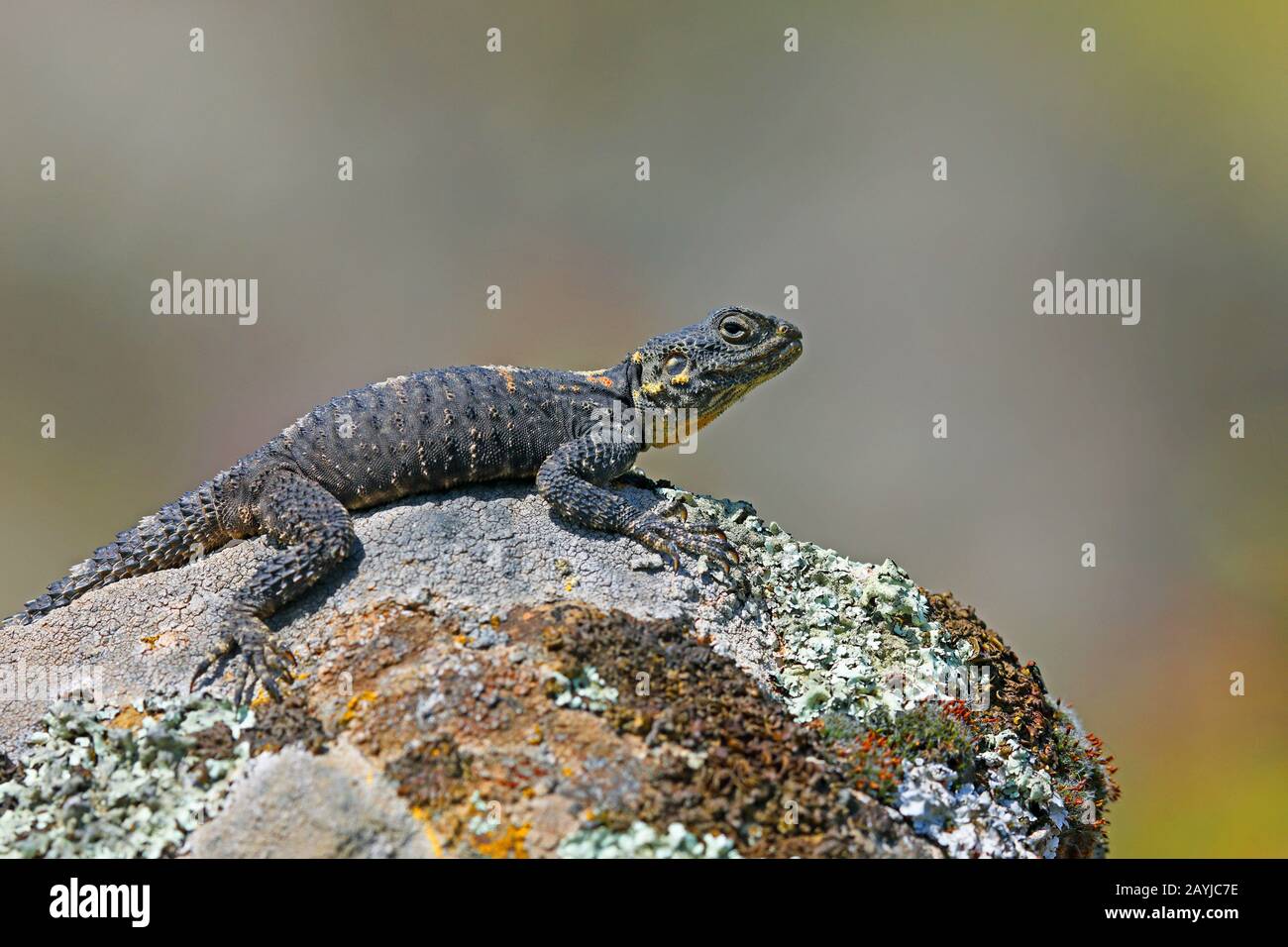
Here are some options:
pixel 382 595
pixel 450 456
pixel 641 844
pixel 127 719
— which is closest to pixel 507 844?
pixel 641 844

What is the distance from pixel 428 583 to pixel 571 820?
282 centimetres

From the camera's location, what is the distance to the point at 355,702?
7516 millimetres

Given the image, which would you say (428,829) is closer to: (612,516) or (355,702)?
(355,702)

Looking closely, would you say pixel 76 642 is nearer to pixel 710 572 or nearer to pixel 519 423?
pixel 519 423

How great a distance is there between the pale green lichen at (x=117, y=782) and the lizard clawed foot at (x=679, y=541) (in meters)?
3.70

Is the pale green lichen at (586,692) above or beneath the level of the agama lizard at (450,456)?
beneath

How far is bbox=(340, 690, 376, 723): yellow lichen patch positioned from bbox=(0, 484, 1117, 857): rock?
0.06 feet

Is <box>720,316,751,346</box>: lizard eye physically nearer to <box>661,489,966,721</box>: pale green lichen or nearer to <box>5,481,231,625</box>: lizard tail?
<box>661,489,966,721</box>: pale green lichen

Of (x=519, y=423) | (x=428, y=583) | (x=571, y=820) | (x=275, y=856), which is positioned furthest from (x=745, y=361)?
(x=275, y=856)

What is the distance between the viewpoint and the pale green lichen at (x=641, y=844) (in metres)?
6.38

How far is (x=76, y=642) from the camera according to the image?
906 cm

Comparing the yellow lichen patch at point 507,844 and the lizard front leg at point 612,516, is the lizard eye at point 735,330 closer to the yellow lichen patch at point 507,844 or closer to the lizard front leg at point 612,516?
the lizard front leg at point 612,516

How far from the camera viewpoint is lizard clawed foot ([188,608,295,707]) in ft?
26.1

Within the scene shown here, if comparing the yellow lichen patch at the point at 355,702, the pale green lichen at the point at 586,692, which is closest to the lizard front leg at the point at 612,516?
the pale green lichen at the point at 586,692
